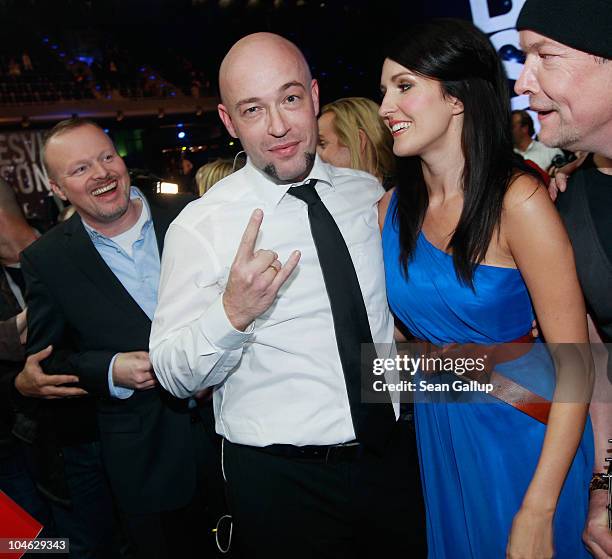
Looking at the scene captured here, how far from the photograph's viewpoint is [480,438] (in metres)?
1.58

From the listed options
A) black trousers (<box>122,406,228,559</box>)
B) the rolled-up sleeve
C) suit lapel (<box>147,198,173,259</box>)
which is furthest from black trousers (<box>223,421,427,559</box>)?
suit lapel (<box>147,198,173,259</box>)

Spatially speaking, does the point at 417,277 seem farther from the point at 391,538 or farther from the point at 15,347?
the point at 15,347

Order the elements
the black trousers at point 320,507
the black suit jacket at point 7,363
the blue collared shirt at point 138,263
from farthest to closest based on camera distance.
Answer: the black suit jacket at point 7,363 → the blue collared shirt at point 138,263 → the black trousers at point 320,507

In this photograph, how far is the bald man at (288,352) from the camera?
161 centimetres

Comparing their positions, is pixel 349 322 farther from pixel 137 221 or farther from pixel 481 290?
pixel 137 221

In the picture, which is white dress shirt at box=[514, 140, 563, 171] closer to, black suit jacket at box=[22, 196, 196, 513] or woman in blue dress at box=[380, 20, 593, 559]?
woman in blue dress at box=[380, 20, 593, 559]

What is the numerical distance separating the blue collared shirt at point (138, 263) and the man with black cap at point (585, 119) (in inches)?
57.0

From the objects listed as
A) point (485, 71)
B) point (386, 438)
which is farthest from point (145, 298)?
point (485, 71)

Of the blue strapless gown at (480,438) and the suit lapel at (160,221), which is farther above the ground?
the suit lapel at (160,221)

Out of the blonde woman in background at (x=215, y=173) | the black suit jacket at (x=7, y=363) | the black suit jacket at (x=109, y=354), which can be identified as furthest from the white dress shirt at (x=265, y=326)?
the blonde woman in background at (x=215, y=173)

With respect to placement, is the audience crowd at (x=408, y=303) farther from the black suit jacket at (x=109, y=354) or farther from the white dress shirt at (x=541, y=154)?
the white dress shirt at (x=541, y=154)

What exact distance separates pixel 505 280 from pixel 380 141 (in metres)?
1.52

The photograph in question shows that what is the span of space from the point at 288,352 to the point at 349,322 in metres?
0.21

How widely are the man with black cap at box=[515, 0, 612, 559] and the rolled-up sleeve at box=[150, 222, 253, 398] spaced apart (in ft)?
3.02
